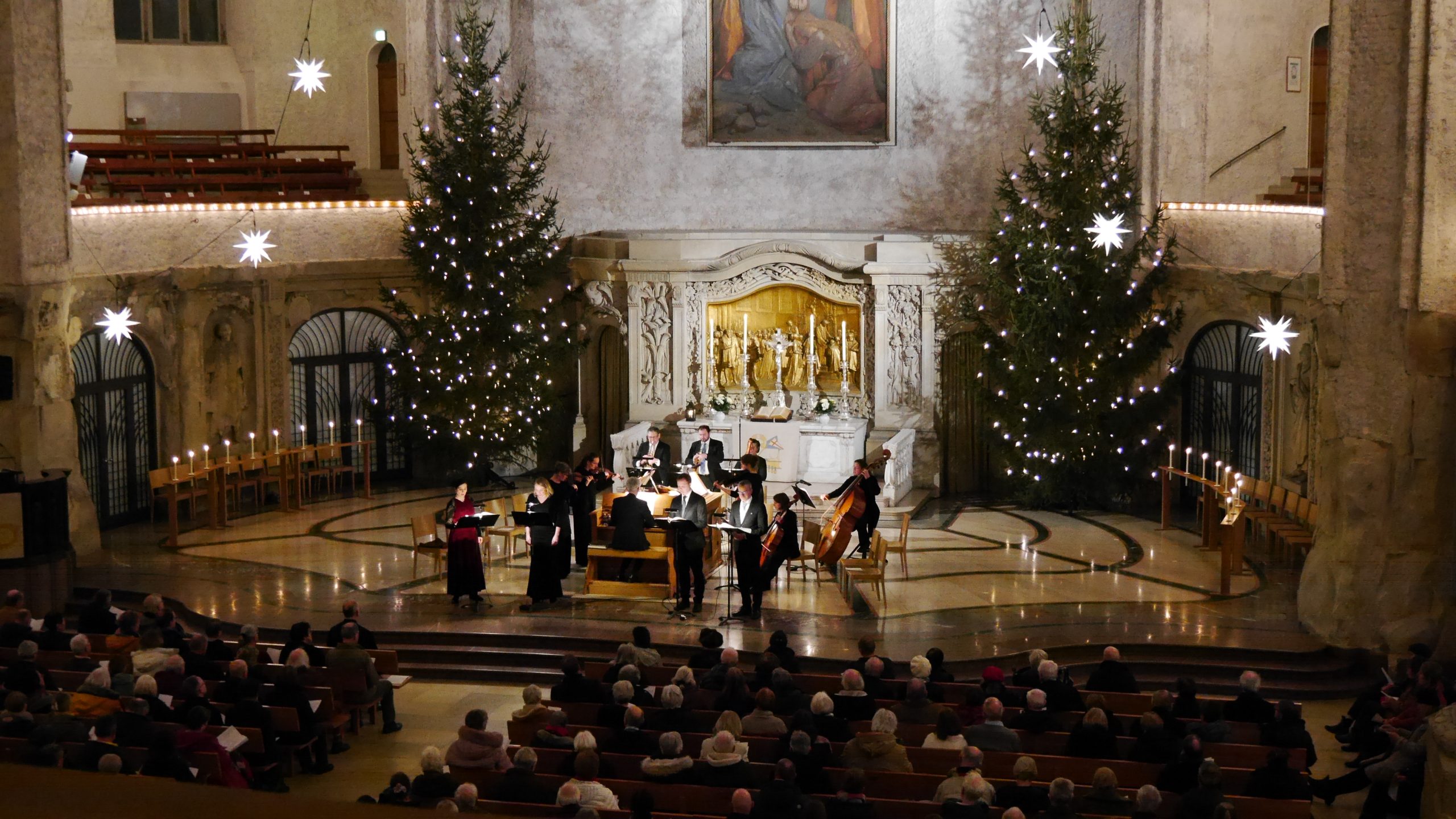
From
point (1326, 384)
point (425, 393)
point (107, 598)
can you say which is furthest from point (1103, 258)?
point (107, 598)

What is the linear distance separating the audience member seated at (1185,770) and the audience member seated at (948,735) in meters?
1.21

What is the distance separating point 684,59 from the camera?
2316 cm

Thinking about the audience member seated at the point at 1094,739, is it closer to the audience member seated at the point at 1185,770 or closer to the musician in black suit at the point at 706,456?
the audience member seated at the point at 1185,770

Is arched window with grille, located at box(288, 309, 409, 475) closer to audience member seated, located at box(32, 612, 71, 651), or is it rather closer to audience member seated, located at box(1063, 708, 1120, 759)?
audience member seated, located at box(32, 612, 71, 651)

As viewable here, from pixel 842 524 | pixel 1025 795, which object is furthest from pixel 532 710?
pixel 842 524

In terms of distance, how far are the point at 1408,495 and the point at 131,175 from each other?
51.2 feet

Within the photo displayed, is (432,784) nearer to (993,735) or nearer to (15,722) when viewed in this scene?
(15,722)

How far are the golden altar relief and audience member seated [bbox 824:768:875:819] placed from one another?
13423 millimetres

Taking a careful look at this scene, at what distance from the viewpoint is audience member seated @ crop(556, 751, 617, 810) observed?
26.7ft

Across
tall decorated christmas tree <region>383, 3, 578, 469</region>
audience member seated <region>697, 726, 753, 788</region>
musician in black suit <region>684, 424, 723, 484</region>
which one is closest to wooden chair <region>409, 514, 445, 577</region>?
musician in black suit <region>684, 424, 723, 484</region>

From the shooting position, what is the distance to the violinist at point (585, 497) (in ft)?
51.3

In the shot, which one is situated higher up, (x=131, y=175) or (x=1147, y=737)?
(x=131, y=175)

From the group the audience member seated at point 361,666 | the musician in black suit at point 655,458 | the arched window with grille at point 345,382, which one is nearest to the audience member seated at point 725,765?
the audience member seated at point 361,666

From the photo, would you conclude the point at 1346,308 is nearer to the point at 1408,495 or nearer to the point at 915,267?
the point at 1408,495
